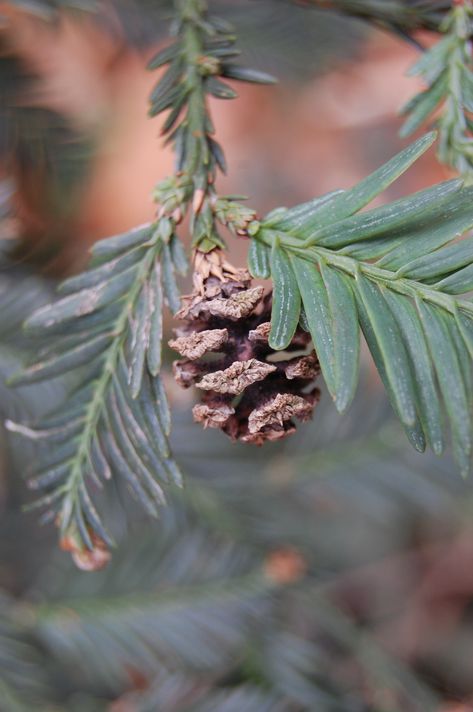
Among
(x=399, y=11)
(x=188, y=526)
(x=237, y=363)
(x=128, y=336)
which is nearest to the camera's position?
(x=237, y=363)

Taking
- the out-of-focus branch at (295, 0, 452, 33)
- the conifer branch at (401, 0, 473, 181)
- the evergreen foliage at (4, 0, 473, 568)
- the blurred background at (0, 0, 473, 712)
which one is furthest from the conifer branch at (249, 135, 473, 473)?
the blurred background at (0, 0, 473, 712)

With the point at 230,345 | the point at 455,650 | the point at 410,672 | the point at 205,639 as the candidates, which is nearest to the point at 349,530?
the point at 455,650

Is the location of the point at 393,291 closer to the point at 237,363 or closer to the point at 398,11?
the point at 237,363

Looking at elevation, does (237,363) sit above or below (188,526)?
above

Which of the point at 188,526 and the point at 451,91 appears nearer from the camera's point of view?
the point at 451,91

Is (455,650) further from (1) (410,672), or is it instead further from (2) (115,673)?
(2) (115,673)

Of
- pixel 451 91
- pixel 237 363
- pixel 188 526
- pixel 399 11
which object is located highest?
pixel 399 11

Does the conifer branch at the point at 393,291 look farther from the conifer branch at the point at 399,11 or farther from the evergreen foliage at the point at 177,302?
the conifer branch at the point at 399,11

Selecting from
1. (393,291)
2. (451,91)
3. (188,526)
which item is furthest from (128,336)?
(188,526)

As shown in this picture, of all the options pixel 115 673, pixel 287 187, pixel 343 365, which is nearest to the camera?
pixel 343 365
